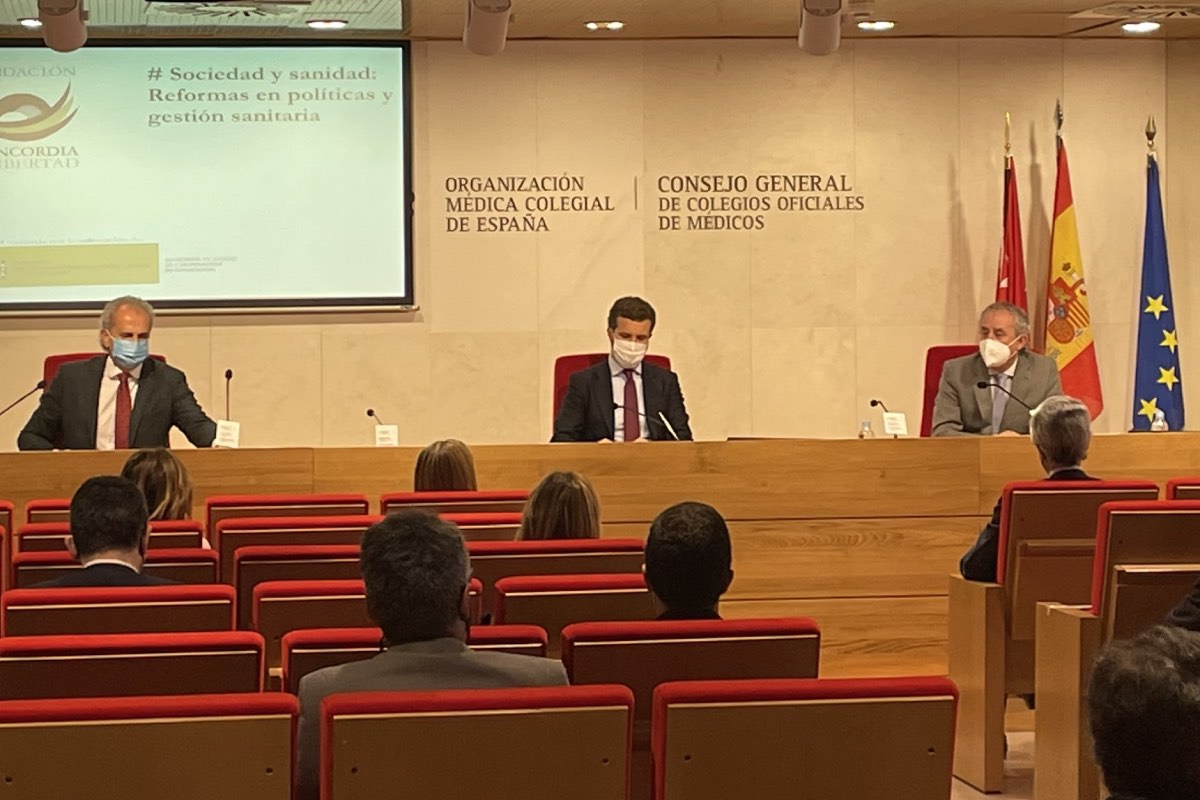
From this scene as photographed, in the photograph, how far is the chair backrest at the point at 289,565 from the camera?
4.65 m

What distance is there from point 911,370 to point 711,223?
149 centimetres

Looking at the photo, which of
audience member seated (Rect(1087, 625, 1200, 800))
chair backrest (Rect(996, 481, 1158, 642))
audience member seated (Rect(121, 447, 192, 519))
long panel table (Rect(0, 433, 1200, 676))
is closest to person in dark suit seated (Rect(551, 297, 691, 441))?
long panel table (Rect(0, 433, 1200, 676))

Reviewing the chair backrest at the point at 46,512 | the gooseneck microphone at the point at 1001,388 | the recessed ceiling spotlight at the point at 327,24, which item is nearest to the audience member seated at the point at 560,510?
the chair backrest at the point at 46,512

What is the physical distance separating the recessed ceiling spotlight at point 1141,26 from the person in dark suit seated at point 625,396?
12.2 ft

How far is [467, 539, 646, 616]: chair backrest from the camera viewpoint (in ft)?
14.9

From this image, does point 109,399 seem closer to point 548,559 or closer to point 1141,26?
point 548,559

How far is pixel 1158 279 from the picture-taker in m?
10.3

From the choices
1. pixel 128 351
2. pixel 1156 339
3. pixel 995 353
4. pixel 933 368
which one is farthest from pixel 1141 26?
pixel 128 351

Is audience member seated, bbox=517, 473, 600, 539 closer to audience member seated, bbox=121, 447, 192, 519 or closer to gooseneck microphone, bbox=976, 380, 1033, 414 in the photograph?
audience member seated, bbox=121, 447, 192, 519

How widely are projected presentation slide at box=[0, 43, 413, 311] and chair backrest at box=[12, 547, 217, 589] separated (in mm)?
5516

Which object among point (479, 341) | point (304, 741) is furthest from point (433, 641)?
point (479, 341)

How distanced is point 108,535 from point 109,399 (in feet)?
12.6

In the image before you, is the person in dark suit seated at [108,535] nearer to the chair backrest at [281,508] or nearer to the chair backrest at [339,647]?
the chair backrest at [339,647]

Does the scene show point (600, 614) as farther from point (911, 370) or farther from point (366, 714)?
point (911, 370)
